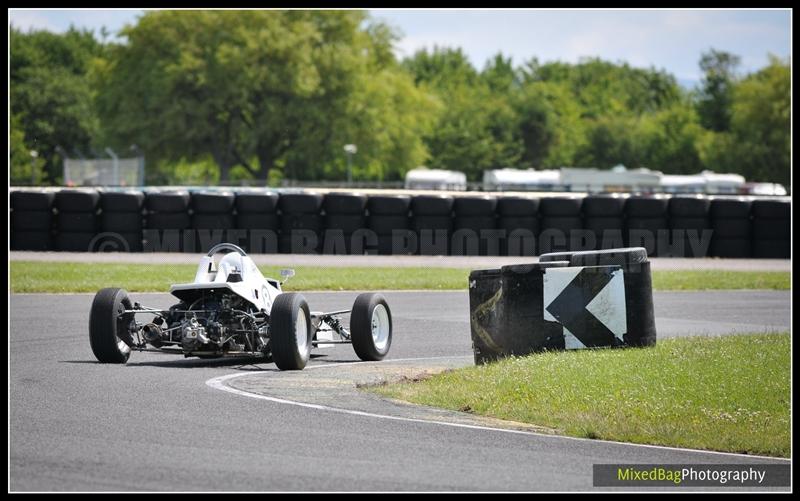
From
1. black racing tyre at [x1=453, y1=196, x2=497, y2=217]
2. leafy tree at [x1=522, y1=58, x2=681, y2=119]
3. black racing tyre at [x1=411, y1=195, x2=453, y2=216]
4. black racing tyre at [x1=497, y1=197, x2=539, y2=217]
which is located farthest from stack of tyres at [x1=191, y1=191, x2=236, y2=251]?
leafy tree at [x1=522, y1=58, x2=681, y2=119]

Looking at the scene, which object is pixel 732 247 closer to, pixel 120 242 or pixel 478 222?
pixel 478 222

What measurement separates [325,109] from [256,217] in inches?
1790

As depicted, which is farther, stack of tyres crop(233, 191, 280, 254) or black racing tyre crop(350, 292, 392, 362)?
stack of tyres crop(233, 191, 280, 254)

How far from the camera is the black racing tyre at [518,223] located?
2939cm

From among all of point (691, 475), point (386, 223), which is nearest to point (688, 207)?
point (386, 223)

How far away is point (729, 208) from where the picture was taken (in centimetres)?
2986

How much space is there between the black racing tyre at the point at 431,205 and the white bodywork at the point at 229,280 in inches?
642

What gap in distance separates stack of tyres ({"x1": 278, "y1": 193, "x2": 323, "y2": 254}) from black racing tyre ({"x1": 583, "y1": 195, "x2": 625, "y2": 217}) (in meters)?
5.55

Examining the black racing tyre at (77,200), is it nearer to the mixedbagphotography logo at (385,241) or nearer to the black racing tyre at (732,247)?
the mixedbagphotography logo at (385,241)

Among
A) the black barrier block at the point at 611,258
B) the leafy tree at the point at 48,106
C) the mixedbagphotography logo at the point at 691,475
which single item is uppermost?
the leafy tree at the point at 48,106

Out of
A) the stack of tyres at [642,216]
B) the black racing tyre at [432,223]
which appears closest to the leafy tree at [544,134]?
the stack of tyres at [642,216]

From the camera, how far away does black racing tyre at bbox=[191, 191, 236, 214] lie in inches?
1129

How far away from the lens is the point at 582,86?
141m

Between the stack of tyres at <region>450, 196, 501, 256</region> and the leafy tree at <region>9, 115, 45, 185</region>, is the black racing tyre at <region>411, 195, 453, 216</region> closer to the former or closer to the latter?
the stack of tyres at <region>450, 196, 501, 256</region>
